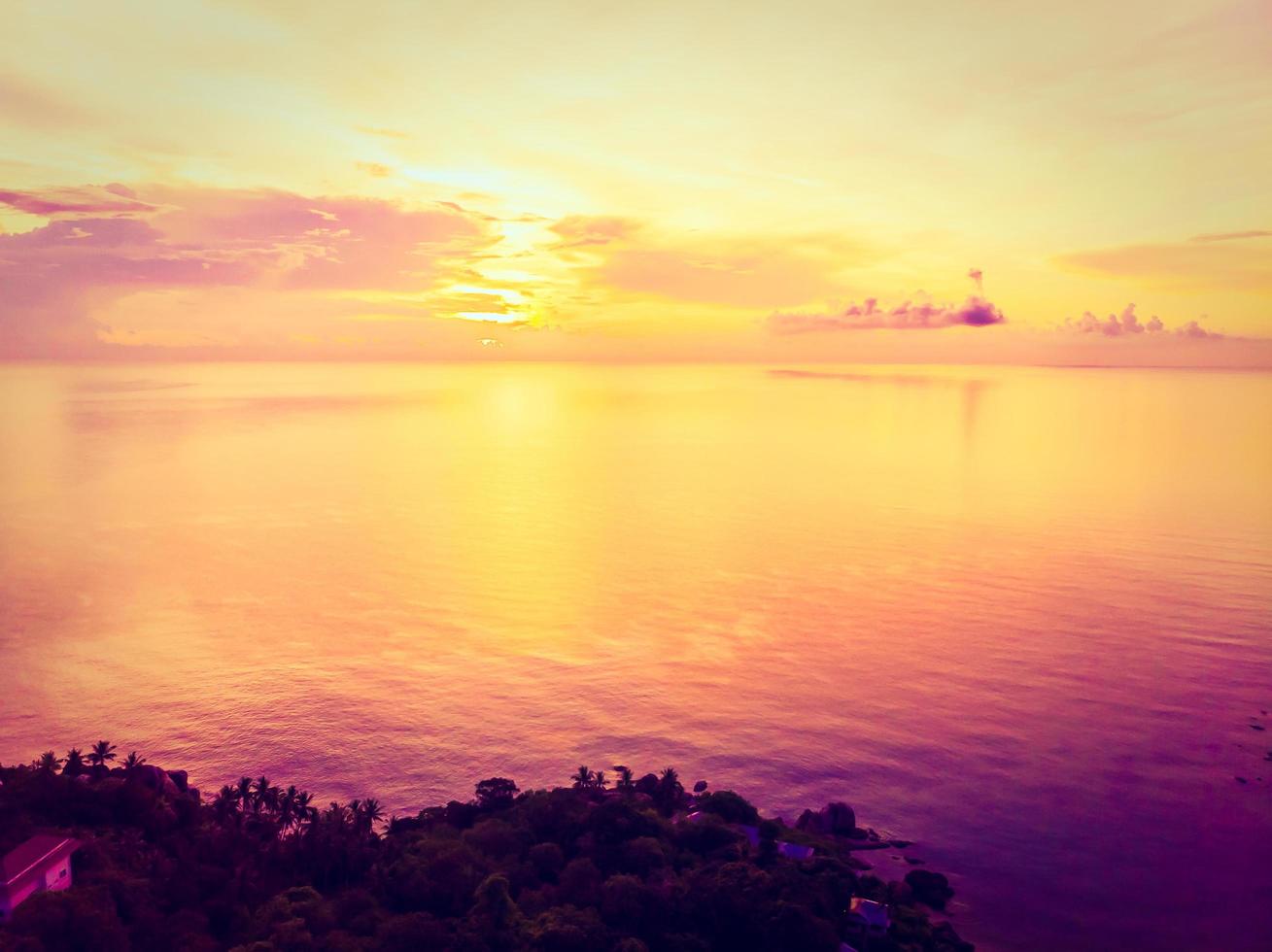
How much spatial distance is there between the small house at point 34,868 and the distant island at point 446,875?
0.10m

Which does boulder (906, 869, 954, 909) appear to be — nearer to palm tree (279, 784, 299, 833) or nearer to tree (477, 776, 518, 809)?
tree (477, 776, 518, 809)

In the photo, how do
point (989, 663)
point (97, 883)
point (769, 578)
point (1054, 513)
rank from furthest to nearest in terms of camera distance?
1. point (1054, 513)
2. point (769, 578)
3. point (989, 663)
4. point (97, 883)

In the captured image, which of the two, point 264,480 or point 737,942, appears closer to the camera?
point 737,942

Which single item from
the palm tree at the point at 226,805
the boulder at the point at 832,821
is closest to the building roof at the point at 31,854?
the palm tree at the point at 226,805

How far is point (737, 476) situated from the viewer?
5812 inches

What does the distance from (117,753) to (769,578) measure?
5667 centimetres

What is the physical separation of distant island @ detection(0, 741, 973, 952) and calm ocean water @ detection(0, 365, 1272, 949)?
18.0 feet

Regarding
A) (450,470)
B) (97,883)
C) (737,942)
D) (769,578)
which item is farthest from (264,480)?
(737,942)

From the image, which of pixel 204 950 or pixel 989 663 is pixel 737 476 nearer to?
pixel 989 663

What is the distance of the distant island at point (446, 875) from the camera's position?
106 feet

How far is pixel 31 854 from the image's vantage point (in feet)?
111

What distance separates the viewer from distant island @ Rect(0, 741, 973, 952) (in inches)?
1271

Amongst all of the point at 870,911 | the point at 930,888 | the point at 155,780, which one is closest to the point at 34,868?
the point at 155,780

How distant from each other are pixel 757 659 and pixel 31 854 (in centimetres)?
4718
